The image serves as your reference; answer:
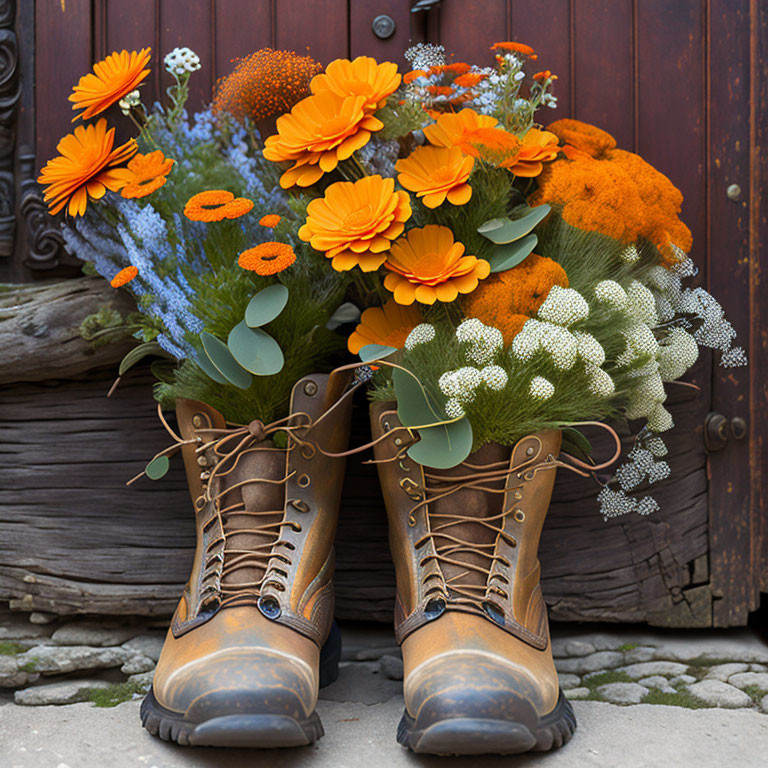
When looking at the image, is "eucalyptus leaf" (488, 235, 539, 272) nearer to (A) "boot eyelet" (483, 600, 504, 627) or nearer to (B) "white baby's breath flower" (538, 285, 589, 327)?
(B) "white baby's breath flower" (538, 285, 589, 327)

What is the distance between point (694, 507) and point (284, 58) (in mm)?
1427

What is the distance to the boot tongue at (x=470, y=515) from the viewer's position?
1345mm

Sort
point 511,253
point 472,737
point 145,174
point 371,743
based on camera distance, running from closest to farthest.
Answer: point 472,737
point 371,743
point 511,253
point 145,174

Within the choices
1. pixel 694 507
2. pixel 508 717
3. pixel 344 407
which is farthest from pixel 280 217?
pixel 694 507

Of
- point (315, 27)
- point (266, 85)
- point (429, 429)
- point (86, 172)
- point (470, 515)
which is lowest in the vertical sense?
point (470, 515)

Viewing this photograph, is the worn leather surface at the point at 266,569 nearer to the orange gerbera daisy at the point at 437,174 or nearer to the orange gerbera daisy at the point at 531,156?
the orange gerbera daisy at the point at 437,174

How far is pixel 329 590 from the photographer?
57.2 inches

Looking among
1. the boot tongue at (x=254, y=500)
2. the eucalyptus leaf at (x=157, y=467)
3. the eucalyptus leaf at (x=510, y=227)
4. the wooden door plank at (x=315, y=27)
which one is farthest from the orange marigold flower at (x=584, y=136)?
the eucalyptus leaf at (x=157, y=467)

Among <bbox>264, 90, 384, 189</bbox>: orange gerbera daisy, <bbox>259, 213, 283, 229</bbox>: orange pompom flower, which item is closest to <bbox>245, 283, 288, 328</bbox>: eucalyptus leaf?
<bbox>259, 213, 283, 229</bbox>: orange pompom flower

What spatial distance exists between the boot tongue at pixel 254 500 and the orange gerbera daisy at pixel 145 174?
55cm

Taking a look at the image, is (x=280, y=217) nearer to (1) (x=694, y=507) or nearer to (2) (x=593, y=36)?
(2) (x=593, y=36)

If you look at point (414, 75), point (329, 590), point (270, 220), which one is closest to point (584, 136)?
point (414, 75)

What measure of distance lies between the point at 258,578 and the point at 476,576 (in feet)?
1.26

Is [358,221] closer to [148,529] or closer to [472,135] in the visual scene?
[472,135]
